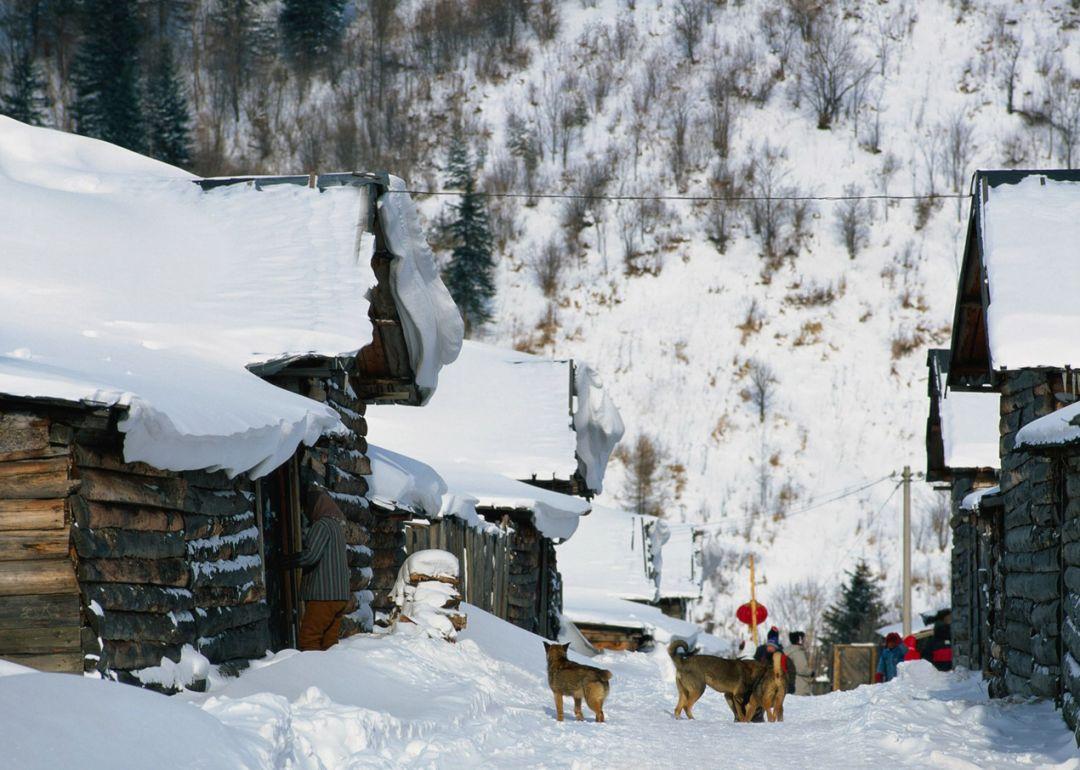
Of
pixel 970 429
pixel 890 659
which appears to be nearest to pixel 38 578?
pixel 970 429

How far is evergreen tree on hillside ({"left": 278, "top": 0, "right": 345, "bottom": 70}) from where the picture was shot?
356ft

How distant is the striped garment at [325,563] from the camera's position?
41.3 feet

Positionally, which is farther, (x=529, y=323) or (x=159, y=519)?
(x=529, y=323)

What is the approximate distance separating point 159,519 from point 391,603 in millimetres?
7291

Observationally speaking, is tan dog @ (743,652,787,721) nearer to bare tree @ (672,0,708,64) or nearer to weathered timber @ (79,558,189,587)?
weathered timber @ (79,558,189,587)

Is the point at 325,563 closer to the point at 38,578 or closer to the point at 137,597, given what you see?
the point at 137,597

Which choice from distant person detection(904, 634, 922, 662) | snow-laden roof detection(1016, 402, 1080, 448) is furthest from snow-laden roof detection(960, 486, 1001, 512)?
distant person detection(904, 634, 922, 662)

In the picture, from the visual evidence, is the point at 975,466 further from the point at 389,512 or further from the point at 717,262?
the point at 717,262

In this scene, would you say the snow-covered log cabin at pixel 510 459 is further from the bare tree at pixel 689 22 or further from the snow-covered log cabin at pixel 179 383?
the bare tree at pixel 689 22

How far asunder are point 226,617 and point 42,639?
2504 millimetres

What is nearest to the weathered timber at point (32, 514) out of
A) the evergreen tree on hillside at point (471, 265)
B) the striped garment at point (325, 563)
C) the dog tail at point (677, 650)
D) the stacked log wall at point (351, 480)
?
the striped garment at point (325, 563)

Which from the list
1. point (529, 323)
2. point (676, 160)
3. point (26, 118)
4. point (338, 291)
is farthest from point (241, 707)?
point (676, 160)

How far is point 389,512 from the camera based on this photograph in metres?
15.5

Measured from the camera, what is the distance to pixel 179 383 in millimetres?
9508
